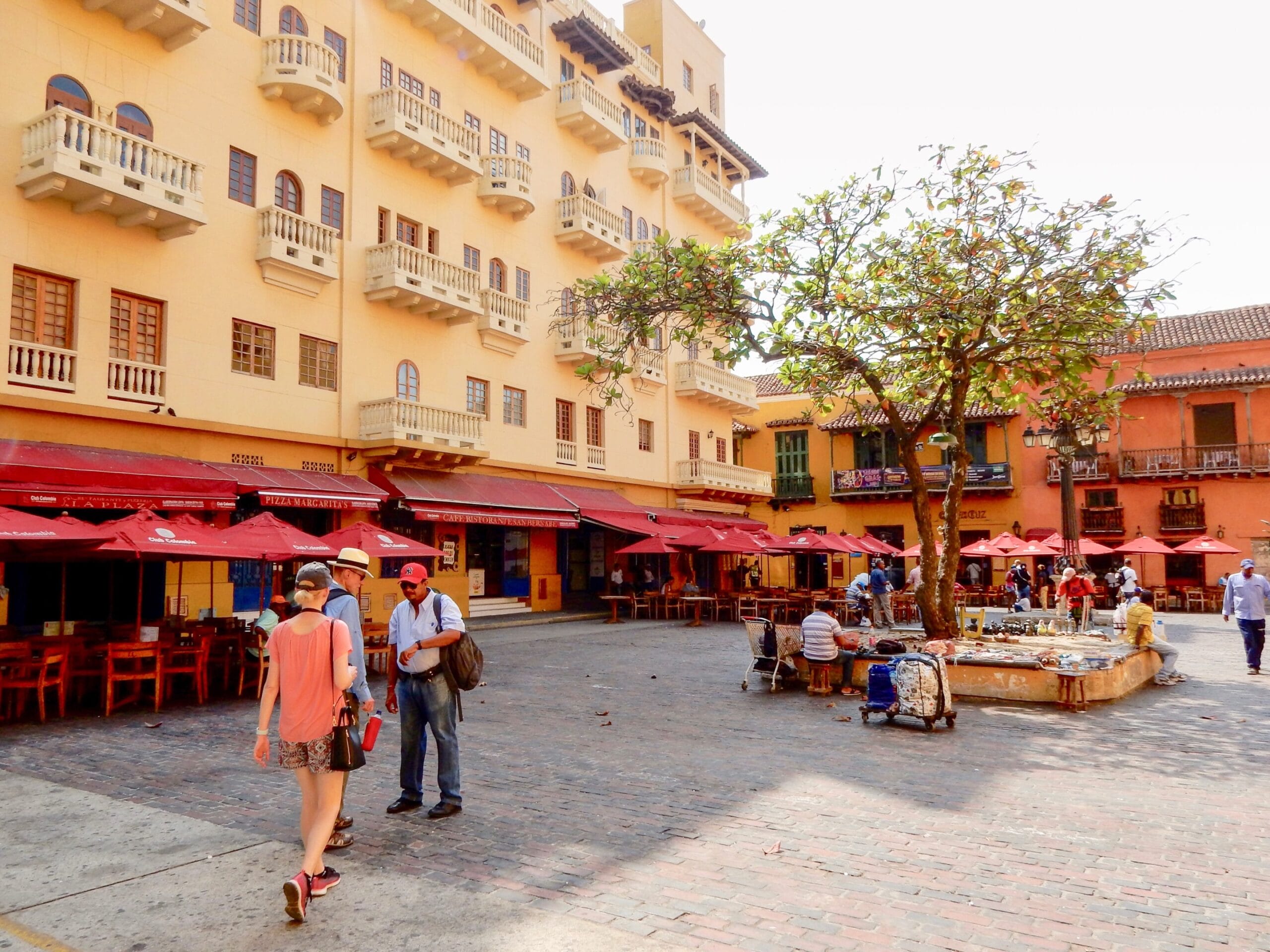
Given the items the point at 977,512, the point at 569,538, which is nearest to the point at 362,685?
the point at 569,538

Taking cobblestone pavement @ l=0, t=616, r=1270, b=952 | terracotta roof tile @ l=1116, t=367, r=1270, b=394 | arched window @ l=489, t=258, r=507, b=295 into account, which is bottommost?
cobblestone pavement @ l=0, t=616, r=1270, b=952

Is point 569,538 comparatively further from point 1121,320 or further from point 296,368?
point 1121,320

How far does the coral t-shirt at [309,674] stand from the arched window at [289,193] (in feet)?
52.3

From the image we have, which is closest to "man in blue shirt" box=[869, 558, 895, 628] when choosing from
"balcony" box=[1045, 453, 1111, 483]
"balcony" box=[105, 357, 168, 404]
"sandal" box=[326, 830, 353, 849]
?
"balcony" box=[105, 357, 168, 404]

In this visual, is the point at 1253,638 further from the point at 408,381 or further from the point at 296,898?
the point at 408,381

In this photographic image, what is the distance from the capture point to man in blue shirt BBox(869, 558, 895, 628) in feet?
66.1

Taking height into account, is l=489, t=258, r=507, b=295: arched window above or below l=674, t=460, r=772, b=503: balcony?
above

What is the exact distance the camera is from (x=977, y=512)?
1442 inches

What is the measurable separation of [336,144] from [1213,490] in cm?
3168

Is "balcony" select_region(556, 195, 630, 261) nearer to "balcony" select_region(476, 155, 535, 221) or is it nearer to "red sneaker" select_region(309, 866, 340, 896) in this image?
Result: "balcony" select_region(476, 155, 535, 221)

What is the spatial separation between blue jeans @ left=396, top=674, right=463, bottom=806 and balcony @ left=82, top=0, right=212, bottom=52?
48.1 feet

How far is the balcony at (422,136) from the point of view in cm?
1991

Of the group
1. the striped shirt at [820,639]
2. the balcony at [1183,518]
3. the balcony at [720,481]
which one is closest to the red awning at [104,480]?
the striped shirt at [820,639]

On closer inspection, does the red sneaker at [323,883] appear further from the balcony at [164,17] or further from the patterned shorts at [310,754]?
the balcony at [164,17]
